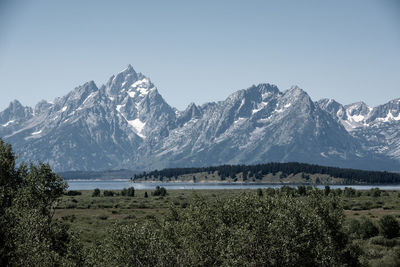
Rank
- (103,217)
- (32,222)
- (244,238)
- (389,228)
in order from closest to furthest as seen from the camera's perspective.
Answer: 1. (244,238)
2. (32,222)
3. (389,228)
4. (103,217)

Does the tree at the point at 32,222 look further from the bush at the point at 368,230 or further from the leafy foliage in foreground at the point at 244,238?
the bush at the point at 368,230

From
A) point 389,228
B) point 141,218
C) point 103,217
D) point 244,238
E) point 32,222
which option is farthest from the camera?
point 103,217

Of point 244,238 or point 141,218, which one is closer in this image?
point 244,238

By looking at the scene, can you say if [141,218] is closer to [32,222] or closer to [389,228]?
[389,228]

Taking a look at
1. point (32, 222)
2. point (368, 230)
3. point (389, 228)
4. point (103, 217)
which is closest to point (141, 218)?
point (103, 217)

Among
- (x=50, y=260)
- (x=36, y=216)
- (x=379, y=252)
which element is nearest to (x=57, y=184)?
(x=36, y=216)

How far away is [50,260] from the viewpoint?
53.3 m

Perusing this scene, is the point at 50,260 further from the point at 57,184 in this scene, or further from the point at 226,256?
the point at 57,184

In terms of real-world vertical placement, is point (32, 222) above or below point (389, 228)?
above

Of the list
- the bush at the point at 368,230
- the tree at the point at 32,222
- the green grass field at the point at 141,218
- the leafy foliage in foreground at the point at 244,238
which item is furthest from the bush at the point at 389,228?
the tree at the point at 32,222

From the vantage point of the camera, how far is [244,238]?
183 feet

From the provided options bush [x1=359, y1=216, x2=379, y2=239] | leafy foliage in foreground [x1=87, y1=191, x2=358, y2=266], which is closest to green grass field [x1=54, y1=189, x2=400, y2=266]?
leafy foliage in foreground [x1=87, y1=191, x2=358, y2=266]

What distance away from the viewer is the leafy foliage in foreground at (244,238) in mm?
53469

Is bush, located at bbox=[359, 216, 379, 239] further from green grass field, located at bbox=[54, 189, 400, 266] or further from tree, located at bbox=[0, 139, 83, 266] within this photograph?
tree, located at bbox=[0, 139, 83, 266]
